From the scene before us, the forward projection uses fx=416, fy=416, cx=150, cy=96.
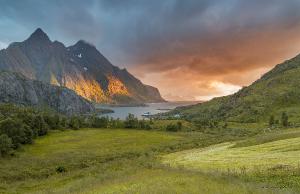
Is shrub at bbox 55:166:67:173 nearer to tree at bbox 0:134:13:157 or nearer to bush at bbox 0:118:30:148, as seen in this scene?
tree at bbox 0:134:13:157

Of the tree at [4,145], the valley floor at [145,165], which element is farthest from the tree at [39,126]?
the tree at [4,145]

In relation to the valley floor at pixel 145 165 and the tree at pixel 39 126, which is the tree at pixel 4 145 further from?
the tree at pixel 39 126

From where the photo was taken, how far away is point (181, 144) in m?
155

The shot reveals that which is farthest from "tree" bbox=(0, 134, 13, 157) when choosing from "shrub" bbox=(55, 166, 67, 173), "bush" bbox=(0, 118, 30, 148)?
"shrub" bbox=(55, 166, 67, 173)

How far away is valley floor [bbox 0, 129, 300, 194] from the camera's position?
41.1 metres

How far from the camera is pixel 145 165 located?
68.9 m

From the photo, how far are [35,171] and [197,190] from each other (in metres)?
74.0

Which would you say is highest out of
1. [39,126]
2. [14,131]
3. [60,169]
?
[39,126]

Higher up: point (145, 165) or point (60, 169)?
point (145, 165)

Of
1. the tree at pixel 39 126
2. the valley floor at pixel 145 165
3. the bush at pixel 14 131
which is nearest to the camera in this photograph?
the valley floor at pixel 145 165

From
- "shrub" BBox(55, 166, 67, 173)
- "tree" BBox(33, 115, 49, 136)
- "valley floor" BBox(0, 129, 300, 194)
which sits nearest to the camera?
"valley floor" BBox(0, 129, 300, 194)

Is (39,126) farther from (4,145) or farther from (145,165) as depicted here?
(145,165)

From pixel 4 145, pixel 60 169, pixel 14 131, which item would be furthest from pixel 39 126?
pixel 60 169

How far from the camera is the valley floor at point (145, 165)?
135 feet
